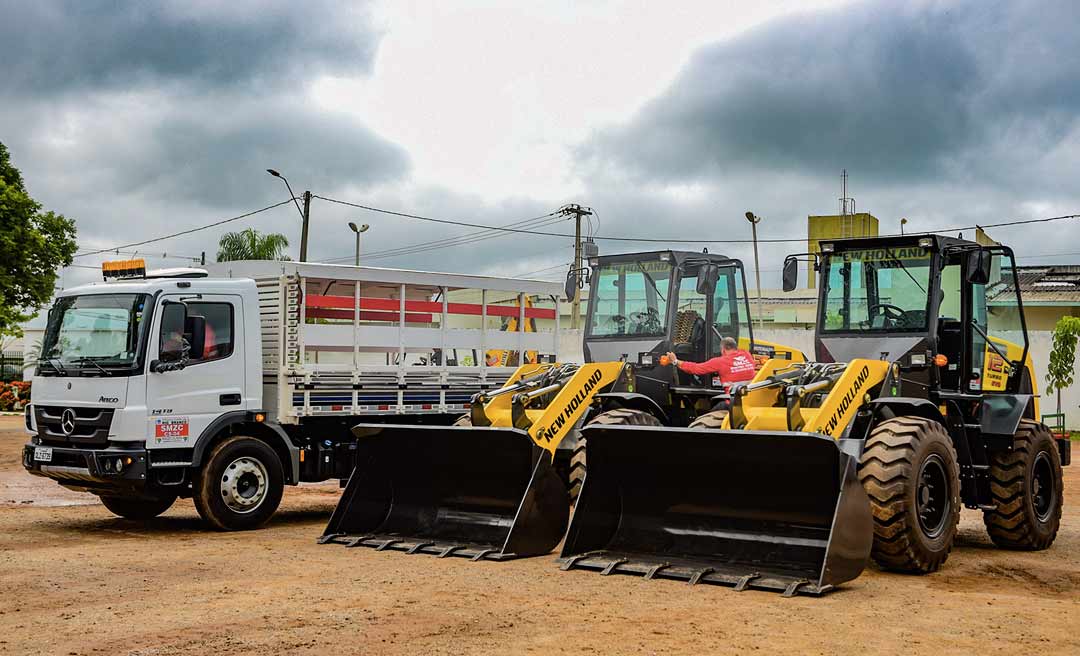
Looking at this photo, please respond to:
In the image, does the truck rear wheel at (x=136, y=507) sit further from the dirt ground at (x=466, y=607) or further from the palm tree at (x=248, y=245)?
the palm tree at (x=248, y=245)

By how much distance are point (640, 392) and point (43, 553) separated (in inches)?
246

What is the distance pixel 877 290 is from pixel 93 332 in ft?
26.4

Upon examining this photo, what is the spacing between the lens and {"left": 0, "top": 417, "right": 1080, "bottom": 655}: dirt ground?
6.61 metres

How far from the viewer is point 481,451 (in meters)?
10.5

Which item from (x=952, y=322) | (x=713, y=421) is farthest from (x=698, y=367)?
(x=952, y=322)

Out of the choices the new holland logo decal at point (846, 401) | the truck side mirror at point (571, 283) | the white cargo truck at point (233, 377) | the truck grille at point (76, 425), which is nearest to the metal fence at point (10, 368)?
the truck grille at point (76, 425)

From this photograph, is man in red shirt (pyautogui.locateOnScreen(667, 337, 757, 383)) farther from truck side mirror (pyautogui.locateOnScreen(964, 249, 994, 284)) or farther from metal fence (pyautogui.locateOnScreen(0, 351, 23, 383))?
metal fence (pyautogui.locateOnScreen(0, 351, 23, 383))

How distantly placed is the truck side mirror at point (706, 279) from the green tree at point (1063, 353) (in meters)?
17.5

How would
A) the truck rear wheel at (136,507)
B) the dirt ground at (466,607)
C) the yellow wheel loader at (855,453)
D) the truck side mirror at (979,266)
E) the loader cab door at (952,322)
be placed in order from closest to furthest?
the dirt ground at (466,607), the yellow wheel loader at (855,453), the truck side mirror at (979,266), the loader cab door at (952,322), the truck rear wheel at (136,507)

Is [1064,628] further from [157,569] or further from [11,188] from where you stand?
[11,188]

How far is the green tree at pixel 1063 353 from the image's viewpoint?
1072 inches

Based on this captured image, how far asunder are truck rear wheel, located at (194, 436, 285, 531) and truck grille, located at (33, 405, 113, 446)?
1.10m

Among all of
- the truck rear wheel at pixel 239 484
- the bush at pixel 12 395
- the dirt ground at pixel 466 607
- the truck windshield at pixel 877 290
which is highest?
the truck windshield at pixel 877 290

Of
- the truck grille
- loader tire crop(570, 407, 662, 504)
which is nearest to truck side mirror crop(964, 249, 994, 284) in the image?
loader tire crop(570, 407, 662, 504)
